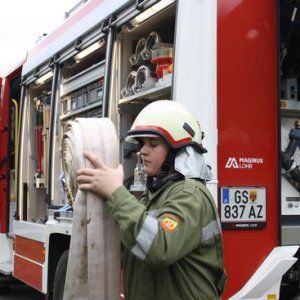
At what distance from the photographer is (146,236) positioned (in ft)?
6.64

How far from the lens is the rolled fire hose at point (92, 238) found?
231 centimetres

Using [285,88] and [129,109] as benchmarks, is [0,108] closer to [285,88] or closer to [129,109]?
[129,109]

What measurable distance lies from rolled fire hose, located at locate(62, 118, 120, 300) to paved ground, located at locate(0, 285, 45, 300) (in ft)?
18.9

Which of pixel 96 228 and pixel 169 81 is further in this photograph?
pixel 169 81

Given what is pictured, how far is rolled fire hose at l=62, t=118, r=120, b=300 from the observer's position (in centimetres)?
231

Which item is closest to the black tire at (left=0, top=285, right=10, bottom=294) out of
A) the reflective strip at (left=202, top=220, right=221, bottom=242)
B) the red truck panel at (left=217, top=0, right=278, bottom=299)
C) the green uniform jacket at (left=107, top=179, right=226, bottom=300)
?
the red truck panel at (left=217, top=0, right=278, bottom=299)

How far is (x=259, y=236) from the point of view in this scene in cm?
380

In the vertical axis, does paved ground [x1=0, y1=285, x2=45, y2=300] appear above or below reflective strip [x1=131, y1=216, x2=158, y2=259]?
below

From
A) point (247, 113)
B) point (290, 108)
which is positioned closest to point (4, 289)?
point (290, 108)

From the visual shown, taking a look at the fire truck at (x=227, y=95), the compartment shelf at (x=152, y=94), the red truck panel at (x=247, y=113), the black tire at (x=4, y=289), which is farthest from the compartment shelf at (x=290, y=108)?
the black tire at (x=4, y=289)

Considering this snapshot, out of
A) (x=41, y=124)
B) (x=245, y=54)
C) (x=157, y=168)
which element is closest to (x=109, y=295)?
(x=157, y=168)

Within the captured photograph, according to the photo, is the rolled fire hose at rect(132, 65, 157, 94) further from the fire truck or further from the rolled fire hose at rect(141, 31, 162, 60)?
the rolled fire hose at rect(141, 31, 162, 60)

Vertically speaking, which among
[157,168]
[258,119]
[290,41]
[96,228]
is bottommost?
[96,228]

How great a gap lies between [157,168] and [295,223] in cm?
202
